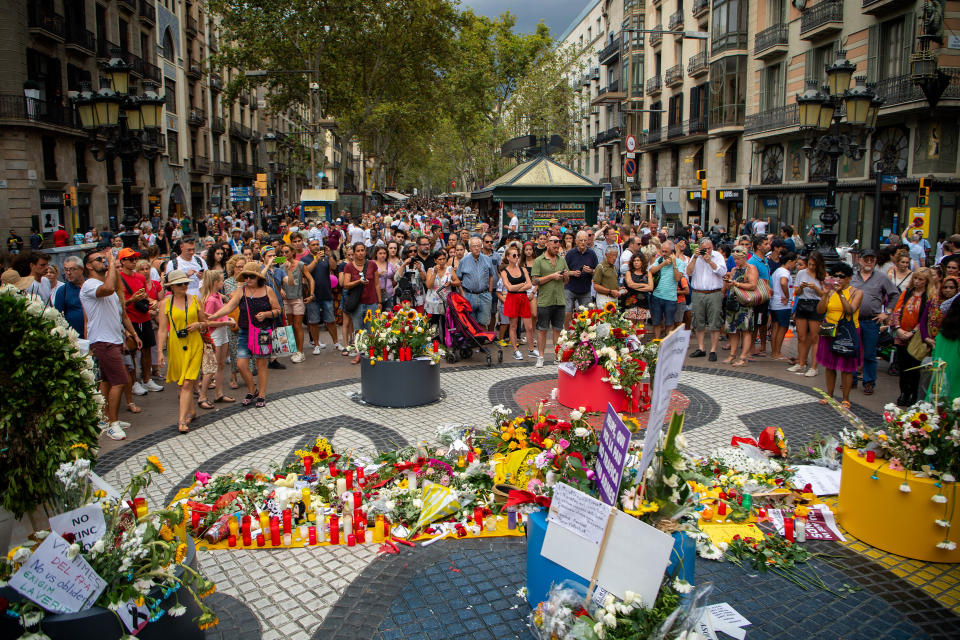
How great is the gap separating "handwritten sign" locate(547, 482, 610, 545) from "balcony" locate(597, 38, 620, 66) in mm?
52019

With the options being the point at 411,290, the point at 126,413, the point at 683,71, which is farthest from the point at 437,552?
the point at 683,71

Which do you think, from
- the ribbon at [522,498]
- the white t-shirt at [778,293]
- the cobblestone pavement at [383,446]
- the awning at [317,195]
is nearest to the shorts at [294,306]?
the cobblestone pavement at [383,446]

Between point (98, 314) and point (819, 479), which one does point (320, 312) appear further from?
point (819, 479)

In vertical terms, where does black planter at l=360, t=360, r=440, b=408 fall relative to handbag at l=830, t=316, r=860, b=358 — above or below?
below

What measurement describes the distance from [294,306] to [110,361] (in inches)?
152

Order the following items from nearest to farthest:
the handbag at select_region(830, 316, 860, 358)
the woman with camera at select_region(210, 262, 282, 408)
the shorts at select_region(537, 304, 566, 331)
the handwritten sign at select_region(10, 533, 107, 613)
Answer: the handwritten sign at select_region(10, 533, 107, 613) → the handbag at select_region(830, 316, 860, 358) → the woman with camera at select_region(210, 262, 282, 408) → the shorts at select_region(537, 304, 566, 331)

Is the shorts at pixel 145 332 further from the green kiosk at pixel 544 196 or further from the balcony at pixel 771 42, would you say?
the balcony at pixel 771 42

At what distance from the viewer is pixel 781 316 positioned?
10445 millimetres

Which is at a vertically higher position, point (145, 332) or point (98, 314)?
point (98, 314)

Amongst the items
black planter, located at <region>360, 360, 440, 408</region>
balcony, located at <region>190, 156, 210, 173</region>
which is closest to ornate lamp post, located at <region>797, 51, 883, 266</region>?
black planter, located at <region>360, 360, 440, 408</region>

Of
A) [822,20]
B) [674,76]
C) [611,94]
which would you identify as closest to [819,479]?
[822,20]

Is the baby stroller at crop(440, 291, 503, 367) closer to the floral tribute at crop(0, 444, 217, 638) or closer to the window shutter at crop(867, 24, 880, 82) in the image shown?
the floral tribute at crop(0, 444, 217, 638)

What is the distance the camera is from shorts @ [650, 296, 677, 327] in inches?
431

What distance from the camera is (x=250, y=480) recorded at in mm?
5836
